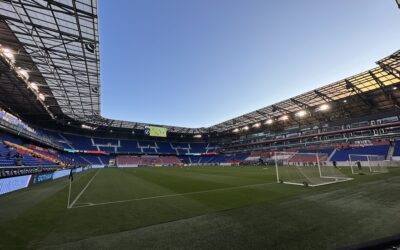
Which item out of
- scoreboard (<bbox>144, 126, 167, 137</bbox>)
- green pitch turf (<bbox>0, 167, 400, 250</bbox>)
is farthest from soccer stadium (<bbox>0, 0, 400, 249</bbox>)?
scoreboard (<bbox>144, 126, 167, 137</bbox>)

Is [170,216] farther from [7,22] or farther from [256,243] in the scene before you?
[7,22]

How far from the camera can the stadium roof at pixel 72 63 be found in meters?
14.5

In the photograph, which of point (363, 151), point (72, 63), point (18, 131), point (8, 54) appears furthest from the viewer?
point (363, 151)

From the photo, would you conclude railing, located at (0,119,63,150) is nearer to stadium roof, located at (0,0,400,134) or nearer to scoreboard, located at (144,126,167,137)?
stadium roof, located at (0,0,400,134)

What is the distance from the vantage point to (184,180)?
18922 millimetres

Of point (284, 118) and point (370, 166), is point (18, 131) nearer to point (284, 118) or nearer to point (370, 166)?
point (370, 166)

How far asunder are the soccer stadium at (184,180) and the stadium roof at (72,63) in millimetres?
114

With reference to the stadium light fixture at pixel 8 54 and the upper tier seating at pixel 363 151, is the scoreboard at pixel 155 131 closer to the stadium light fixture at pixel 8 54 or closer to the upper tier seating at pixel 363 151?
the stadium light fixture at pixel 8 54

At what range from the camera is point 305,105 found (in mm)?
41469

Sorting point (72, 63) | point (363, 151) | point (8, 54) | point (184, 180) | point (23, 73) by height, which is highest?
point (72, 63)

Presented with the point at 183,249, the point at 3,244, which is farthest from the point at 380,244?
the point at 3,244

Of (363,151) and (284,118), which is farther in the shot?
(284,118)

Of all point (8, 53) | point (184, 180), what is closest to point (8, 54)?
point (8, 53)

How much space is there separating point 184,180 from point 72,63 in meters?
17.7
